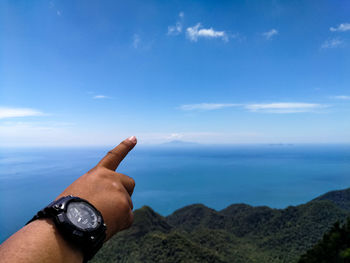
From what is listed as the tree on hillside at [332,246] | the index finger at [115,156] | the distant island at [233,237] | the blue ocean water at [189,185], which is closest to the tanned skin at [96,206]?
the index finger at [115,156]

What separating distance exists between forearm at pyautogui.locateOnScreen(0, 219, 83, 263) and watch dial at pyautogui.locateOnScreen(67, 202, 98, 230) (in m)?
0.09

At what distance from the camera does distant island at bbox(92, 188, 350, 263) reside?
43.0 meters

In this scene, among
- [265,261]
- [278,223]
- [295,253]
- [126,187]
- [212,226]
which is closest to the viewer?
[126,187]

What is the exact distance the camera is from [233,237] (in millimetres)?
57812

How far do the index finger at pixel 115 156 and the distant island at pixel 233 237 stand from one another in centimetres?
4329

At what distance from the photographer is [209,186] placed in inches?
6412

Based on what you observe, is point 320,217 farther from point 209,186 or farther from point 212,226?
point 209,186

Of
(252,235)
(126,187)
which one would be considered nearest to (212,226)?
(252,235)

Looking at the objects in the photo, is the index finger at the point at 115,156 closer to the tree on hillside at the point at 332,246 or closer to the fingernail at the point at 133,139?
the fingernail at the point at 133,139

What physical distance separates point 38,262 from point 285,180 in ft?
611

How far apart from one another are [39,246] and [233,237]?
65.8 metres

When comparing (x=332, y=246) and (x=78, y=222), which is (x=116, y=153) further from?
(x=332, y=246)

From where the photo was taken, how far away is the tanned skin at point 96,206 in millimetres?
884

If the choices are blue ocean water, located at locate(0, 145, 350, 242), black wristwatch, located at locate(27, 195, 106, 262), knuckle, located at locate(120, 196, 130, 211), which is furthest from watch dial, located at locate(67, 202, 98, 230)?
blue ocean water, located at locate(0, 145, 350, 242)
